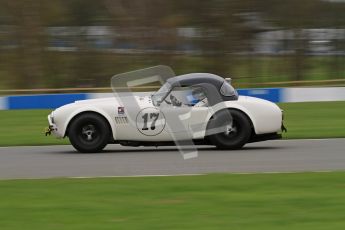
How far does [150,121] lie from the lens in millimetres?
10789

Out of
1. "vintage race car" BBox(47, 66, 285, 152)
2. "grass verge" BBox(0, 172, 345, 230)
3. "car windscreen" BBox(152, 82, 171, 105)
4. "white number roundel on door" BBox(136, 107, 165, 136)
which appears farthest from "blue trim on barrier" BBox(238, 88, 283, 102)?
"grass verge" BBox(0, 172, 345, 230)

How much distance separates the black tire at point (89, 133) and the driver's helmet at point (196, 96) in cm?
134

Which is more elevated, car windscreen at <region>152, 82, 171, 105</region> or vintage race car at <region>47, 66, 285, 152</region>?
car windscreen at <region>152, 82, 171, 105</region>

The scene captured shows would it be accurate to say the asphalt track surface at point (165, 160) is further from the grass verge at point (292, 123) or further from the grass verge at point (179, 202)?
the grass verge at point (292, 123)

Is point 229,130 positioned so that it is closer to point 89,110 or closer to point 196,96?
point 196,96

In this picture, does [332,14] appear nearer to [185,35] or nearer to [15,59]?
[185,35]

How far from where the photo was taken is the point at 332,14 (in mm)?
27609

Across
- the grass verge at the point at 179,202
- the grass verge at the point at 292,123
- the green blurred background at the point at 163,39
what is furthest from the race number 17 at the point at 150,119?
the green blurred background at the point at 163,39

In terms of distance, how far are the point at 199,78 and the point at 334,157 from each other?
8.03ft

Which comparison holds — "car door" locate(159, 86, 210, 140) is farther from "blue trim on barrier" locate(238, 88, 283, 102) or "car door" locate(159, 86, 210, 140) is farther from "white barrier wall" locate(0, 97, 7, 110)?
"white barrier wall" locate(0, 97, 7, 110)

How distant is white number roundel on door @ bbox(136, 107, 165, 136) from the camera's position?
10742 mm

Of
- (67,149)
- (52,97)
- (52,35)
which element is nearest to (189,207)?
(67,149)

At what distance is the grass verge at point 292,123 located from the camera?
1348 centimetres

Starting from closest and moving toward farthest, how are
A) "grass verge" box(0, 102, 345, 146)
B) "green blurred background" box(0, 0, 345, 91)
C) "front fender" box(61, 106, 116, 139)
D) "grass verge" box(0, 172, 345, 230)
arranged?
1. "grass verge" box(0, 172, 345, 230)
2. "front fender" box(61, 106, 116, 139)
3. "grass verge" box(0, 102, 345, 146)
4. "green blurred background" box(0, 0, 345, 91)
